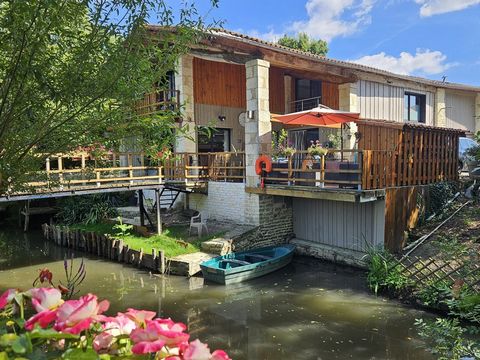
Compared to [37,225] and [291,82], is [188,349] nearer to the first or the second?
[291,82]

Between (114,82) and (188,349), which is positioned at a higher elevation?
(114,82)

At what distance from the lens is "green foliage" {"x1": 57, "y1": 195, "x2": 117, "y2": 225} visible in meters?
16.7

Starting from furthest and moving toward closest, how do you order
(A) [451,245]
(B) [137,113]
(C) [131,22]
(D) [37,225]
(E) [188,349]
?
(D) [37,225]
(A) [451,245]
(B) [137,113]
(C) [131,22]
(E) [188,349]

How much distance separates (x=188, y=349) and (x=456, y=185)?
14200mm

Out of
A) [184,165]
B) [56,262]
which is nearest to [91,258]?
[56,262]

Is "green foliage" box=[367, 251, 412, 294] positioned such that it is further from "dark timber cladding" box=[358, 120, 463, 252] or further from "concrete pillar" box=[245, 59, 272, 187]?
"concrete pillar" box=[245, 59, 272, 187]

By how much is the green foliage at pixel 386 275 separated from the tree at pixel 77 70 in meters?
7.53

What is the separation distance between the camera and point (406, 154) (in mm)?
11180

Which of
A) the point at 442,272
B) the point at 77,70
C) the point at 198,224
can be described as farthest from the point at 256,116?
the point at 77,70

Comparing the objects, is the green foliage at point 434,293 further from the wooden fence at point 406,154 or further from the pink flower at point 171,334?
the pink flower at point 171,334

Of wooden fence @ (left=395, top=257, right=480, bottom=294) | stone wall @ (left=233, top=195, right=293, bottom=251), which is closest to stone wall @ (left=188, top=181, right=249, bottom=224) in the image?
stone wall @ (left=233, top=195, right=293, bottom=251)

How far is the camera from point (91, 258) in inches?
552

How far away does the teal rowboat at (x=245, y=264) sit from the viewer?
1065cm

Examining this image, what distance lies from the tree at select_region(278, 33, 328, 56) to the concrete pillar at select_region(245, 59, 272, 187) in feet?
73.1
